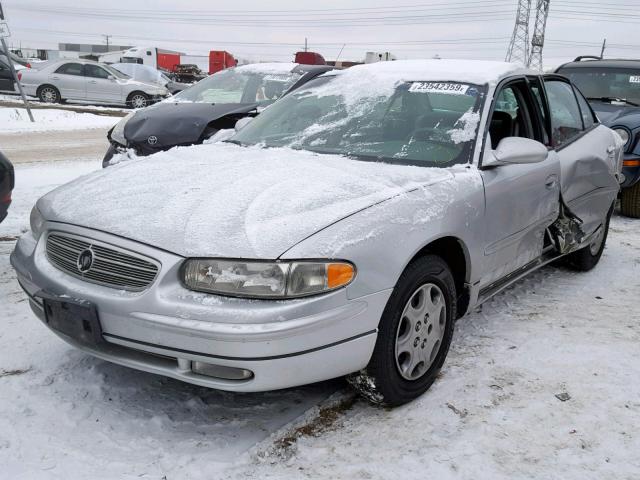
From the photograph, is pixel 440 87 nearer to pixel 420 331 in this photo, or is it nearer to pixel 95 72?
pixel 420 331

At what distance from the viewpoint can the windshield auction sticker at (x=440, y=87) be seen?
3420 mm

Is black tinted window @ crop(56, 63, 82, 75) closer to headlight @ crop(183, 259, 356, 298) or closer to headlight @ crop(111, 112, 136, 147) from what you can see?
headlight @ crop(111, 112, 136, 147)

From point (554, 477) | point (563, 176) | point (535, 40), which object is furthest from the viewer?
point (535, 40)

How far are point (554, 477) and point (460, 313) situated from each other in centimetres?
106

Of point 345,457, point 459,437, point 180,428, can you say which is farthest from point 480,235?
point 180,428

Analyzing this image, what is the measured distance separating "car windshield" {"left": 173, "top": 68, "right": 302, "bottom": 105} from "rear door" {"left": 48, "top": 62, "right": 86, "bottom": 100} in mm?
13036

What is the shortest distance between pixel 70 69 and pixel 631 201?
17.4m

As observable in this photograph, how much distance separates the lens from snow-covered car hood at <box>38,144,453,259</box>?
2299 millimetres

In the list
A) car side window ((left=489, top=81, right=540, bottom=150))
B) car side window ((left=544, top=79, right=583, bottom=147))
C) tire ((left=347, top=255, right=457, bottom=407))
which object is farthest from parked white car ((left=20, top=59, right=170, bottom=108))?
tire ((left=347, top=255, right=457, bottom=407))

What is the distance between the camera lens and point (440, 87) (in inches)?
137

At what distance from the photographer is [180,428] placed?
2.49m

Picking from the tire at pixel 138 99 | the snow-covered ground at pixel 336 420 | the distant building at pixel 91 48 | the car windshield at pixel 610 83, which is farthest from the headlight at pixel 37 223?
the distant building at pixel 91 48

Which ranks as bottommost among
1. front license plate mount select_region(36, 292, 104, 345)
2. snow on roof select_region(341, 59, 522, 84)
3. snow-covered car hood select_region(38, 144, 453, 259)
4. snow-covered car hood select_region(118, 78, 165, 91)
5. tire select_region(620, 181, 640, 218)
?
snow-covered car hood select_region(118, 78, 165, 91)

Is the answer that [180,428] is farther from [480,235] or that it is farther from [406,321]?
[480,235]
